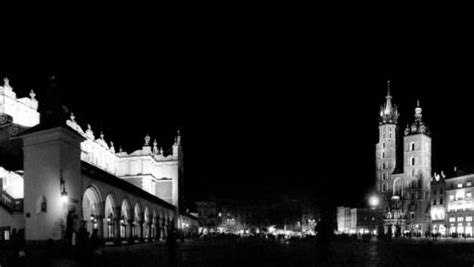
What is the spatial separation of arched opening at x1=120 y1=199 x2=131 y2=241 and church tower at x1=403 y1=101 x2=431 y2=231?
Result: 301 ft

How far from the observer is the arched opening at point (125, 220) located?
5291 centimetres

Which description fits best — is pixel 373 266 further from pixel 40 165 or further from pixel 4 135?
pixel 4 135

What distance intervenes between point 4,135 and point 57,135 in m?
15.6

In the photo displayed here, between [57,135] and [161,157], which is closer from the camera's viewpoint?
[57,135]

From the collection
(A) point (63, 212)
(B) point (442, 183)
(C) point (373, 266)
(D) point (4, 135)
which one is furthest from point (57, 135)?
(B) point (442, 183)

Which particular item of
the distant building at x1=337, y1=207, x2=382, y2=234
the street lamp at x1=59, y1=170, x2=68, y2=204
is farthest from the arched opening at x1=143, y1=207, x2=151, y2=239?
the distant building at x1=337, y1=207, x2=382, y2=234

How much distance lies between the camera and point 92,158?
72938 millimetres

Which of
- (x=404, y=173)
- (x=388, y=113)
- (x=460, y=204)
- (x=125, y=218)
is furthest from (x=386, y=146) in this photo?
(x=125, y=218)

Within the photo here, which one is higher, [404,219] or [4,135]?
Result: [4,135]

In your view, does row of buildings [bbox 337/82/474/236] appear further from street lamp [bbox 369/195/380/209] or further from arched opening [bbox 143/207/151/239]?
arched opening [bbox 143/207/151/239]

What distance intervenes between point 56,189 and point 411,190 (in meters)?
113

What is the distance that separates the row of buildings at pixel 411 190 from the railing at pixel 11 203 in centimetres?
8499

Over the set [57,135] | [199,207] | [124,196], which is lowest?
[199,207]

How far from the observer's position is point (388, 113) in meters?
156
